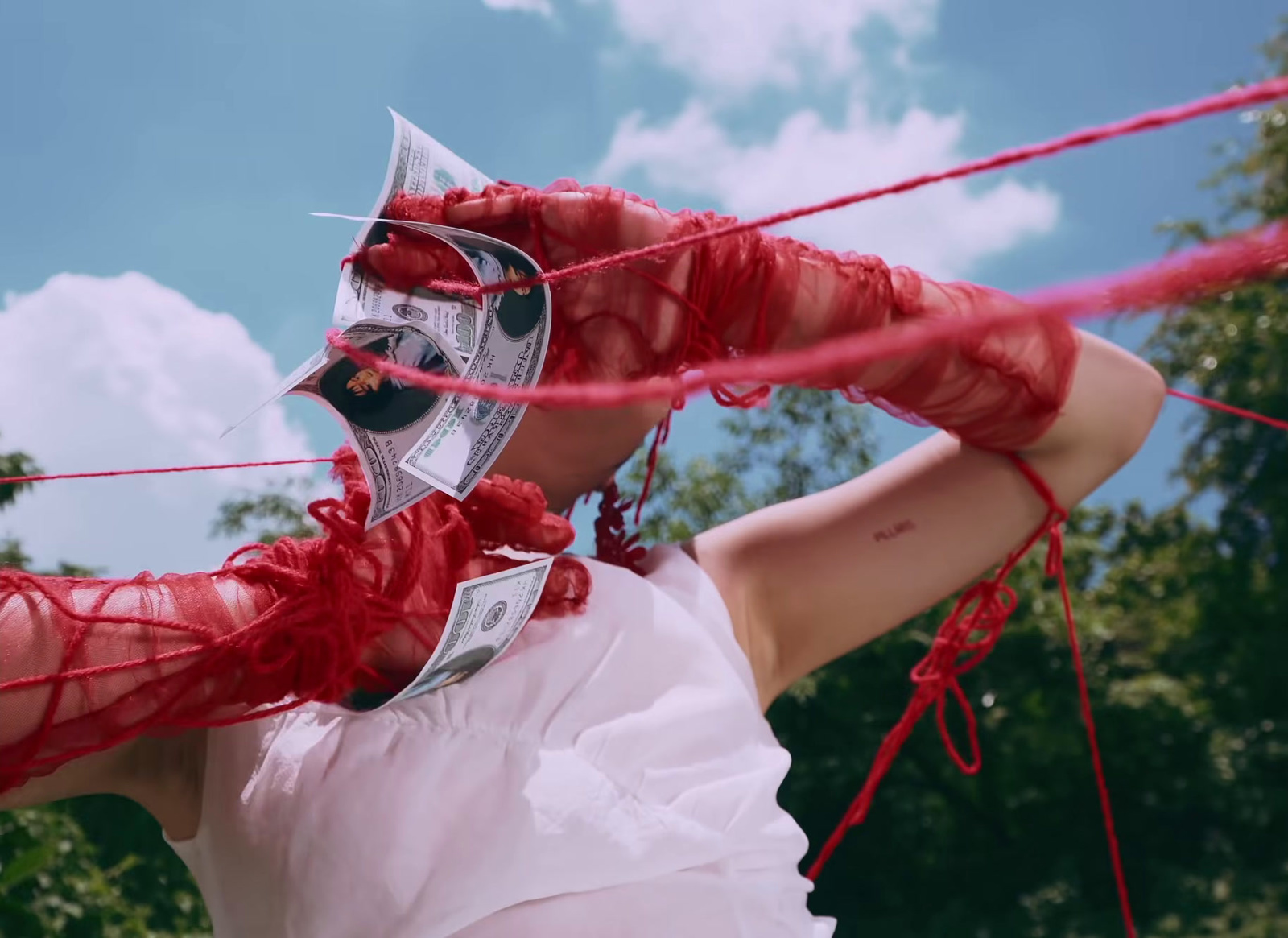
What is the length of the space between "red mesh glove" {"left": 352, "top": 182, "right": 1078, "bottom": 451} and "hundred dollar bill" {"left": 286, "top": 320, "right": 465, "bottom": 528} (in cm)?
4

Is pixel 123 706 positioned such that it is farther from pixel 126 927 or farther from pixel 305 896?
pixel 126 927

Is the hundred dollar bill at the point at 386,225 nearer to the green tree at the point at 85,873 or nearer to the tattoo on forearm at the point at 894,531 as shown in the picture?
the tattoo on forearm at the point at 894,531

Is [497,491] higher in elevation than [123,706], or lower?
higher

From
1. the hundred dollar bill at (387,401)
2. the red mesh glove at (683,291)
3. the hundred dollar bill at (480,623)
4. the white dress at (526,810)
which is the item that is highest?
the red mesh glove at (683,291)

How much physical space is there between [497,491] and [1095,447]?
476mm

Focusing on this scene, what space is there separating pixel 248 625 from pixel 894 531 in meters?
0.50

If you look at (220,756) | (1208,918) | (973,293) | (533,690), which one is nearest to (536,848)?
(533,690)

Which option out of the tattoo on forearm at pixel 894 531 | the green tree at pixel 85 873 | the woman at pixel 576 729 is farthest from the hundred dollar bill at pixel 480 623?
the green tree at pixel 85 873

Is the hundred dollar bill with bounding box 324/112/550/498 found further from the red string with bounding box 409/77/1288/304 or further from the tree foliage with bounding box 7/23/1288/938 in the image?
the tree foliage with bounding box 7/23/1288/938

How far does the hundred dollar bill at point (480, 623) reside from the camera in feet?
2.02

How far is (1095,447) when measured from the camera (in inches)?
34.7

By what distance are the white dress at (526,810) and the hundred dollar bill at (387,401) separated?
0.50ft

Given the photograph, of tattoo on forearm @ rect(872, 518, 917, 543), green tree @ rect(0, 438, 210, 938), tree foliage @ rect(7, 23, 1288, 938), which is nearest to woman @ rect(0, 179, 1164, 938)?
tattoo on forearm @ rect(872, 518, 917, 543)

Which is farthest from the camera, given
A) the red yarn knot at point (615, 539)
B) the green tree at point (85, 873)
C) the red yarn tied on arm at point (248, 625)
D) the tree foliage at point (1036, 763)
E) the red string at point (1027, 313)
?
the tree foliage at point (1036, 763)
